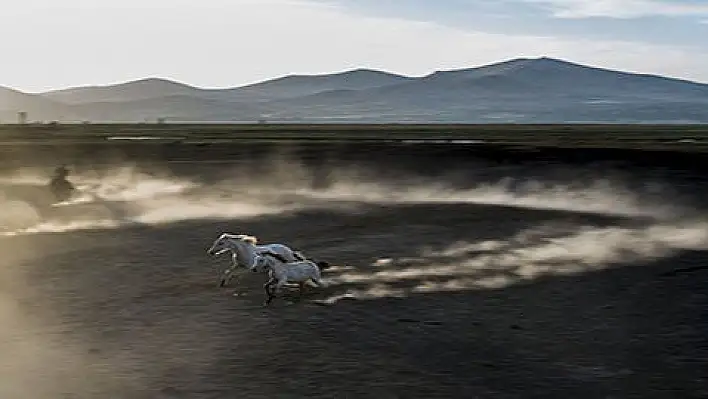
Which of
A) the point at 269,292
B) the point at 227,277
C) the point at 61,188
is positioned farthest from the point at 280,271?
the point at 61,188

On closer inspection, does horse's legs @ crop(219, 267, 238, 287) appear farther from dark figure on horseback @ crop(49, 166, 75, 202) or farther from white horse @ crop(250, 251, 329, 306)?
dark figure on horseback @ crop(49, 166, 75, 202)

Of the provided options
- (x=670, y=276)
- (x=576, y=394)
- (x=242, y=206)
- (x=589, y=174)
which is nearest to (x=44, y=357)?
(x=576, y=394)

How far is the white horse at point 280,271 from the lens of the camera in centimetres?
1800

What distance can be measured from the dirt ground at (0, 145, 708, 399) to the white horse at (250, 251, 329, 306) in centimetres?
37

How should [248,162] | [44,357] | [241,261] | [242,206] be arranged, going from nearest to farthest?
[44,357] < [241,261] < [242,206] < [248,162]

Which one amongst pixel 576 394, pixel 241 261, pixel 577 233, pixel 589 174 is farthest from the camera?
pixel 589 174

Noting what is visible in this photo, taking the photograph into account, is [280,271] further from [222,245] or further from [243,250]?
[222,245]

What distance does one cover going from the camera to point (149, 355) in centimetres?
Answer: 1415

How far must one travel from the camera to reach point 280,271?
710 inches

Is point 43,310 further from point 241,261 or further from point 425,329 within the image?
point 425,329

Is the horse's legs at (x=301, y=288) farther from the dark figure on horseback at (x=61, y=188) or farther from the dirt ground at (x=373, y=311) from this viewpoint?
the dark figure on horseback at (x=61, y=188)

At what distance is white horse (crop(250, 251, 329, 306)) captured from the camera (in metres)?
18.0

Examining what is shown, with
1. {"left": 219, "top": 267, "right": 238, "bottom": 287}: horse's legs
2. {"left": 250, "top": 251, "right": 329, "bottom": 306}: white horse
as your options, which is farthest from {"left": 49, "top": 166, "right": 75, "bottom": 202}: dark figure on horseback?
{"left": 250, "top": 251, "right": 329, "bottom": 306}: white horse

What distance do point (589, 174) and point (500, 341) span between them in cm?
3146
